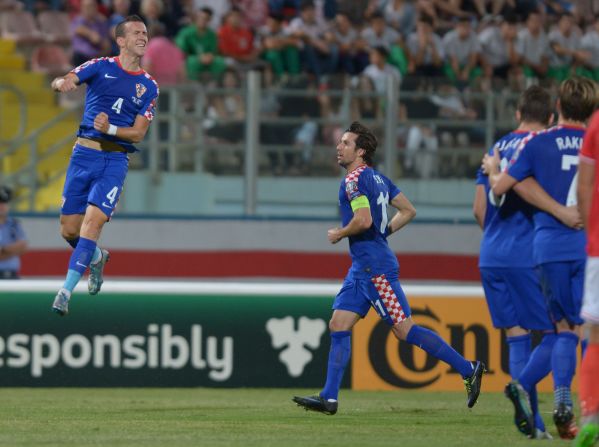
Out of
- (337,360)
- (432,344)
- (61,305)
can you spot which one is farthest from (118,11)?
(432,344)

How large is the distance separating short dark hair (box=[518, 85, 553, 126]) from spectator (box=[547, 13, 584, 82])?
10.2 metres

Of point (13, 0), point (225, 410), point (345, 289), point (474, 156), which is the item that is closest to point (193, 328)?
point (225, 410)

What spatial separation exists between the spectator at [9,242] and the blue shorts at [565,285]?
30.8 ft

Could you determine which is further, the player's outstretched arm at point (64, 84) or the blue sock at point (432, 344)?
the player's outstretched arm at point (64, 84)

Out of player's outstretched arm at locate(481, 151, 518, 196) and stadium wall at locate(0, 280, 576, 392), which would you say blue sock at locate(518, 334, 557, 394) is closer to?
player's outstretched arm at locate(481, 151, 518, 196)

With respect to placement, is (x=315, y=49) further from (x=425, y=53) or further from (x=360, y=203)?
(x=360, y=203)

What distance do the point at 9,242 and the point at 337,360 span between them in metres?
7.22

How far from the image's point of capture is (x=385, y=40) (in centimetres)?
1966

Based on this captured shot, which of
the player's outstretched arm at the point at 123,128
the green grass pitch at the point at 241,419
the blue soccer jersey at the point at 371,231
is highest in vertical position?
the player's outstretched arm at the point at 123,128

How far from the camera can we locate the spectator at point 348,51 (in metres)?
19.2

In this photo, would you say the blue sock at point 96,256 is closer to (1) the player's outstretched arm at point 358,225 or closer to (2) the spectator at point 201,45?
(1) the player's outstretched arm at point 358,225

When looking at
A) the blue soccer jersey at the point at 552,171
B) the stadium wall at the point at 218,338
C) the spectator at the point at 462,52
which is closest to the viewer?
the blue soccer jersey at the point at 552,171

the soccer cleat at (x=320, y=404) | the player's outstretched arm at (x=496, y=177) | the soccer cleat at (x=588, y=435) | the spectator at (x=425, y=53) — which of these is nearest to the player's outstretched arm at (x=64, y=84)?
the soccer cleat at (x=320, y=404)

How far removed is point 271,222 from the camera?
18.2 metres
